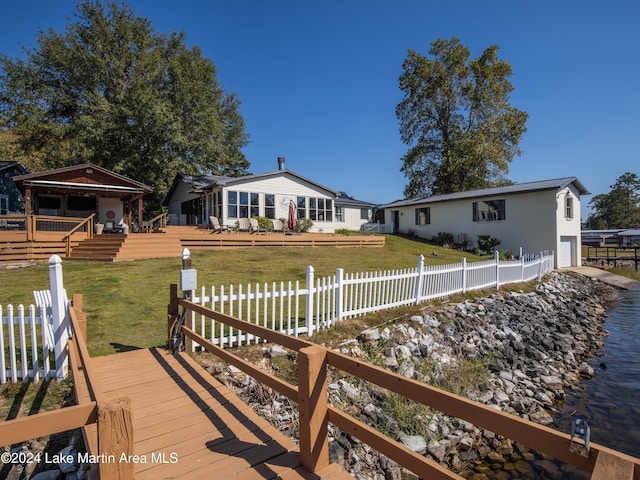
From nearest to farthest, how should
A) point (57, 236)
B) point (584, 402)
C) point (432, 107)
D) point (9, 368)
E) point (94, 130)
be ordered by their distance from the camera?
point (9, 368) → point (584, 402) → point (57, 236) → point (94, 130) → point (432, 107)

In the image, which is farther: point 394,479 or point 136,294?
point 136,294

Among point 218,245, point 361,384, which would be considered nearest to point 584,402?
point 361,384

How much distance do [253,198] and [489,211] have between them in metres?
17.0

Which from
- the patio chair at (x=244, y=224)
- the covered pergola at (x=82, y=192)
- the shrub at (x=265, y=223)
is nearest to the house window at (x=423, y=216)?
the shrub at (x=265, y=223)

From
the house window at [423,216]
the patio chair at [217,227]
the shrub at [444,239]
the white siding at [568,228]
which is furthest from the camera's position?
the house window at [423,216]

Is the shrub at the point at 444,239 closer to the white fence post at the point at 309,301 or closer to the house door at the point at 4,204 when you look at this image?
the white fence post at the point at 309,301

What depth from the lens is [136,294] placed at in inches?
344

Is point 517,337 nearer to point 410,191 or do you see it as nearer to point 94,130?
point 94,130

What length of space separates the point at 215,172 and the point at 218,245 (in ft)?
58.6

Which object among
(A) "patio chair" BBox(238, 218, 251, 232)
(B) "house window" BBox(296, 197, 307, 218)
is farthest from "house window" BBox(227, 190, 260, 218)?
(B) "house window" BBox(296, 197, 307, 218)

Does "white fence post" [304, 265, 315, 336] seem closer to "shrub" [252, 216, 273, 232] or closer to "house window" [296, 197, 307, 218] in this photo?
"shrub" [252, 216, 273, 232]

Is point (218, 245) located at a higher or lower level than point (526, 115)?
lower

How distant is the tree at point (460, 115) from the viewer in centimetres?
3300

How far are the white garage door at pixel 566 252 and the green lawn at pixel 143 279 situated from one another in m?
12.9
